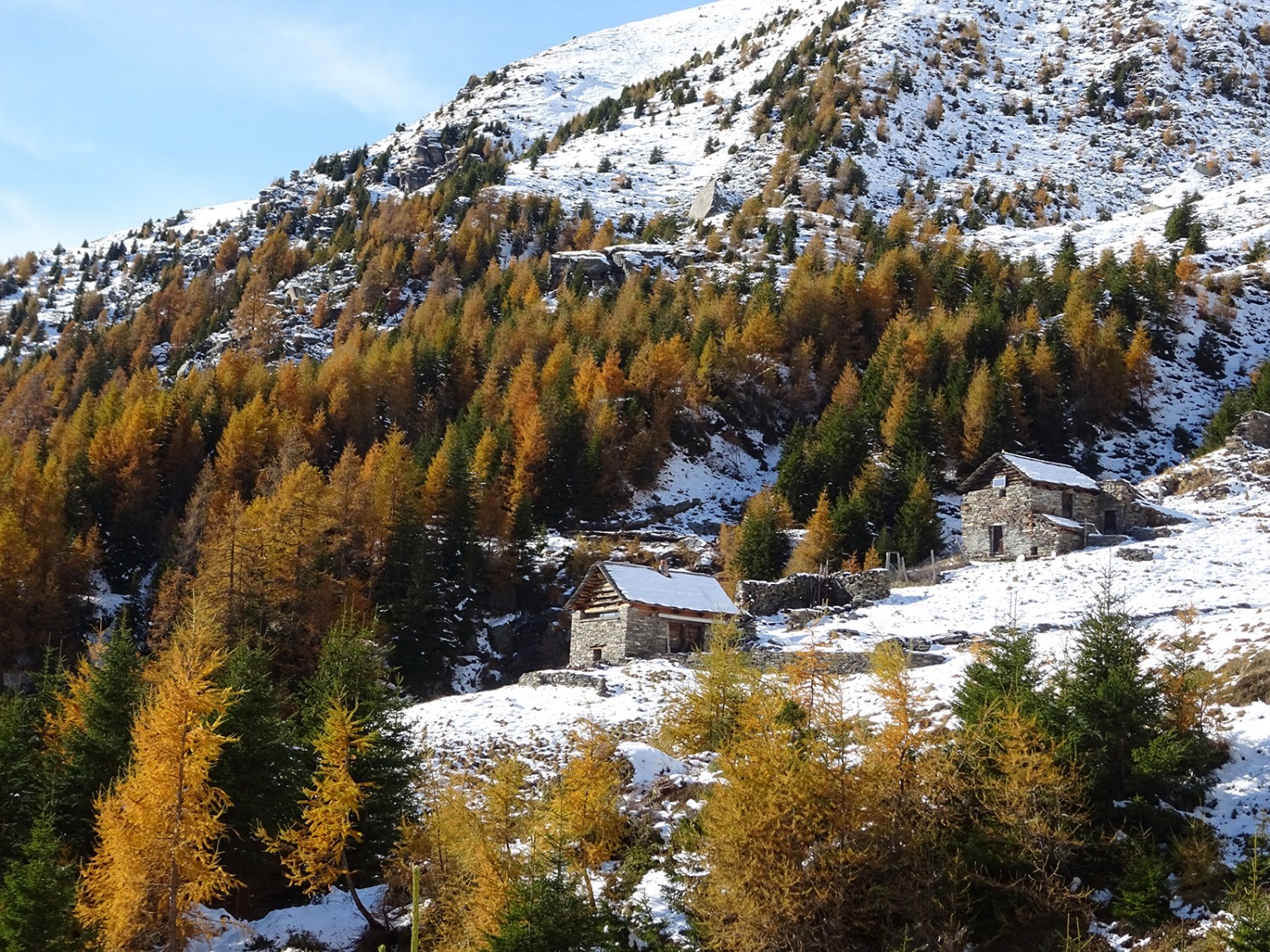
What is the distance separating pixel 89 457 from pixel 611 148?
405 ft

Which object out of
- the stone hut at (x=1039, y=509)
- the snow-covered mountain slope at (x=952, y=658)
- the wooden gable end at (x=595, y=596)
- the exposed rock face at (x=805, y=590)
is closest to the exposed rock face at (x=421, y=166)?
the stone hut at (x=1039, y=509)

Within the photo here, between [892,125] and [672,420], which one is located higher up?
[892,125]

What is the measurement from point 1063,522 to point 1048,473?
3.83 metres

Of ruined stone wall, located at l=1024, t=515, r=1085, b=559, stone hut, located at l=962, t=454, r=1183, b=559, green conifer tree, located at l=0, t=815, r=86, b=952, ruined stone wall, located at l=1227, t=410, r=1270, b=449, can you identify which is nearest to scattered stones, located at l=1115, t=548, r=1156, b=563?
ruined stone wall, located at l=1024, t=515, r=1085, b=559

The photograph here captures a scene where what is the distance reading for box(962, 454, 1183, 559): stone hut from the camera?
2067 inches

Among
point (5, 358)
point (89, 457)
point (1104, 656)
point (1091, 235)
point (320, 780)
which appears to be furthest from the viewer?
point (5, 358)

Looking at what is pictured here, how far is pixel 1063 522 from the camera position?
51500 millimetres

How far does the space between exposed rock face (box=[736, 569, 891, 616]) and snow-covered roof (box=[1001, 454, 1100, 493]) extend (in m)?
9.63

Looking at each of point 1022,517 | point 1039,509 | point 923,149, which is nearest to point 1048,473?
point 1039,509

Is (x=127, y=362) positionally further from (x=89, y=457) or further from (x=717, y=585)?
(x=717, y=585)

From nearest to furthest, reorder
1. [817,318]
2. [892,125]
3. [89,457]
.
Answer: [89,457] → [817,318] → [892,125]

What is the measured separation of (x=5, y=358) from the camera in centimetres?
14362

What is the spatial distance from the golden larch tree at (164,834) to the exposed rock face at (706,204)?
12655 cm

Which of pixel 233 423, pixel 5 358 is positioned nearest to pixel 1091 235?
pixel 233 423
